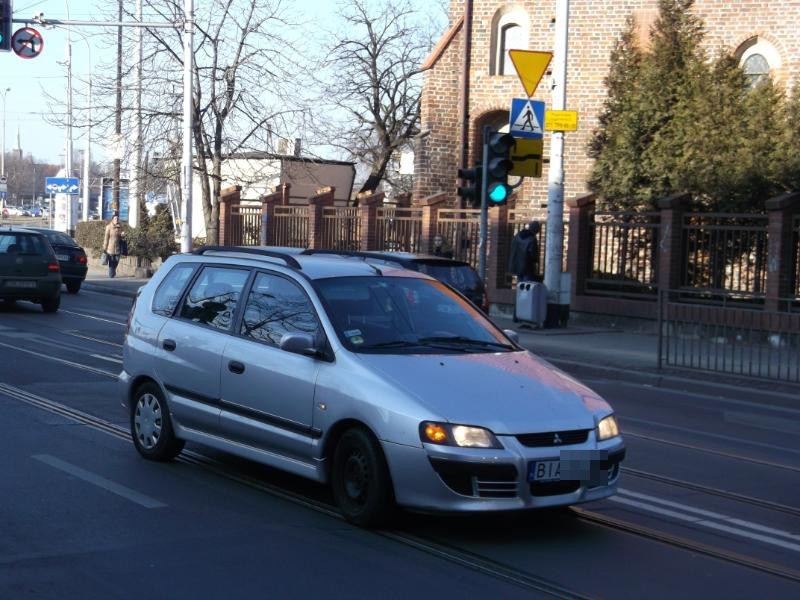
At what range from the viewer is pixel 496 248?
2545 centimetres

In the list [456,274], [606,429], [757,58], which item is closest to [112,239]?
[757,58]

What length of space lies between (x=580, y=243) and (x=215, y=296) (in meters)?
16.1

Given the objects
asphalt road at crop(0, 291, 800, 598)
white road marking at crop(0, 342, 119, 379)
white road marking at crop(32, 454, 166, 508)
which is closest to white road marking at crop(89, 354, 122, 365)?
white road marking at crop(0, 342, 119, 379)

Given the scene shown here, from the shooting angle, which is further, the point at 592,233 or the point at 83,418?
the point at 592,233

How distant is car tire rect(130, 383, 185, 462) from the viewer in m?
8.59

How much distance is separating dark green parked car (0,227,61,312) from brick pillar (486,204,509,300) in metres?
9.08

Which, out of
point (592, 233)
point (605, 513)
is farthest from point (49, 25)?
point (605, 513)

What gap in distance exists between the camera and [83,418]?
34.8ft

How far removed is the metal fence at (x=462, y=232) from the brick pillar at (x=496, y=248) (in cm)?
47

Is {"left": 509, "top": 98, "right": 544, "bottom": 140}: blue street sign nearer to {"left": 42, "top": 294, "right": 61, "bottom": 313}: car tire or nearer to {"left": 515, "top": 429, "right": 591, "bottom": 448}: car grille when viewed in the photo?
{"left": 42, "top": 294, "right": 61, "bottom": 313}: car tire

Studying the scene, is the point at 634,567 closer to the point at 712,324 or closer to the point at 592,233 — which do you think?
the point at 712,324

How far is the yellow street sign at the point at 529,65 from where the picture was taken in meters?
19.6

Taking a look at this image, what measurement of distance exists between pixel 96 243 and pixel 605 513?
39656mm

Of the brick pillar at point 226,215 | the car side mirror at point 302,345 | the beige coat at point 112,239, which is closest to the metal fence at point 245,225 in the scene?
the brick pillar at point 226,215
